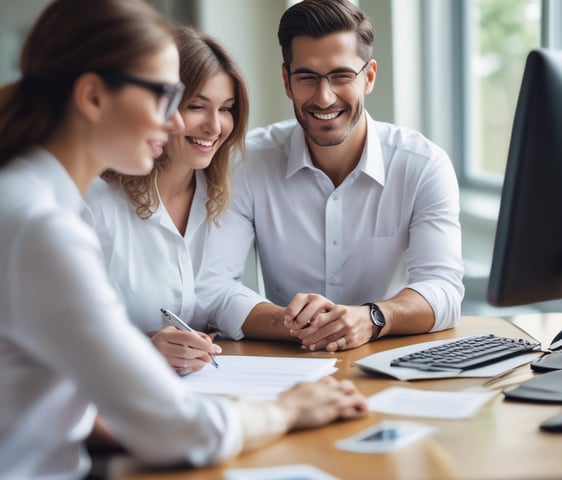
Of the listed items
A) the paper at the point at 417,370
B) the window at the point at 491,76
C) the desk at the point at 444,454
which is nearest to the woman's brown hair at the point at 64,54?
the desk at the point at 444,454

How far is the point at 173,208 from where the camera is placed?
2305 mm

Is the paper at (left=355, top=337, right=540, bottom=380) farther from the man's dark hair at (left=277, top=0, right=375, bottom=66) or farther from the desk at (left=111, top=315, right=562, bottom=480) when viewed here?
the man's dark hair at (left=277, top=0, right=375, bottom=66)

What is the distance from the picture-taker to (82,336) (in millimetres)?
1102

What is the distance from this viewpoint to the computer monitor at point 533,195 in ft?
4.72

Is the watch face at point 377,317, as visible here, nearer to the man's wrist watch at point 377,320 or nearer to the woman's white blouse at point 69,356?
the man's wrist watch at point 377,320

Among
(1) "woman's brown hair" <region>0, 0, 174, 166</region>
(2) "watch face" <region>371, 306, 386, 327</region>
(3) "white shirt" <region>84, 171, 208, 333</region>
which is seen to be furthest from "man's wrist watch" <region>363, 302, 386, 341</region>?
(1) "woman's brown hair" <region>0, 0, 174, 166</region>

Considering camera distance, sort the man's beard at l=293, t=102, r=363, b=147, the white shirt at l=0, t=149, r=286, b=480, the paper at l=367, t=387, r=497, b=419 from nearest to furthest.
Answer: the white shirt at l=0, t=149, r=286, b=480
the paper at l=367, t=387, r=497, b=419
the man's beard at l=293, t=102, r=363, b=147

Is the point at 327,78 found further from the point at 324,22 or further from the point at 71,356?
the point at 71,356

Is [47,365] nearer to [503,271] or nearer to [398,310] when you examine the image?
[503,271]

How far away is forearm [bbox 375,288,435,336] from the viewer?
2037mm

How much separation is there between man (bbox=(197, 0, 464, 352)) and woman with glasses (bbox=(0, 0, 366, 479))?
983 mm

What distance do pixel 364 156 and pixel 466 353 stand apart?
84 cm

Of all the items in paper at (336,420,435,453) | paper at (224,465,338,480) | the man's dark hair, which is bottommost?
paper at (336,420,435,453)

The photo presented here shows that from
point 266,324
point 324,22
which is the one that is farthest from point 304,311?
point 324,22
